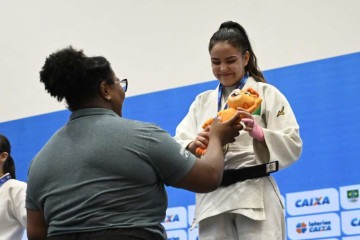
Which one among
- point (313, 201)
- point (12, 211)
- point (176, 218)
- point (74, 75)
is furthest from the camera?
point (176, 218)

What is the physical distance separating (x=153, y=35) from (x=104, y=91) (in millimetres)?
2426

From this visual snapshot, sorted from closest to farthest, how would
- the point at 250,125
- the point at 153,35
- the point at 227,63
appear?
the point at 250,125 < the point at 227,63 < the point at 153,35

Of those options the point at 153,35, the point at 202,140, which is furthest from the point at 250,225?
the point at 153,35

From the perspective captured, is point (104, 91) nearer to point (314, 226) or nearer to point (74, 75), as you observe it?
point (74, 75)

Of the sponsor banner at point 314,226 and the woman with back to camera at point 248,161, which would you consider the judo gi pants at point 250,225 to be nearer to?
the woman with back to camera at point 248,161

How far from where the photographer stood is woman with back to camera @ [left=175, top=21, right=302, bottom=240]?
2.30 meters

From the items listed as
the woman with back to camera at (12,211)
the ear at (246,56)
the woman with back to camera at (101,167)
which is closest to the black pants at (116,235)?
the woman with back to camera at (101,167)

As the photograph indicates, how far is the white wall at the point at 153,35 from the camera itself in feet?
12.0

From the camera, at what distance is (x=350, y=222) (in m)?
3.28

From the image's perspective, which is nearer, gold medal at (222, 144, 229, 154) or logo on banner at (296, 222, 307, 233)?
gold medal at (222, 144, 229, 154)

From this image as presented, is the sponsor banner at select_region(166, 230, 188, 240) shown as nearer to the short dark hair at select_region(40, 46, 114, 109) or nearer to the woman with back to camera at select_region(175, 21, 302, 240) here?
the woman with back to camera at select_region(175, 21, 302, 240)

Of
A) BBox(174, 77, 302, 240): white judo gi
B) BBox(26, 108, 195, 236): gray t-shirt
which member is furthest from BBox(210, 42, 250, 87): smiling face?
BBox(26, 108, 195, 236): gray t-shirt

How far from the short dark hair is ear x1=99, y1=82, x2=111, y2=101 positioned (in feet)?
0.04

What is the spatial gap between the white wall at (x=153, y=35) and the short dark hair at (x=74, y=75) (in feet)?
6.28
